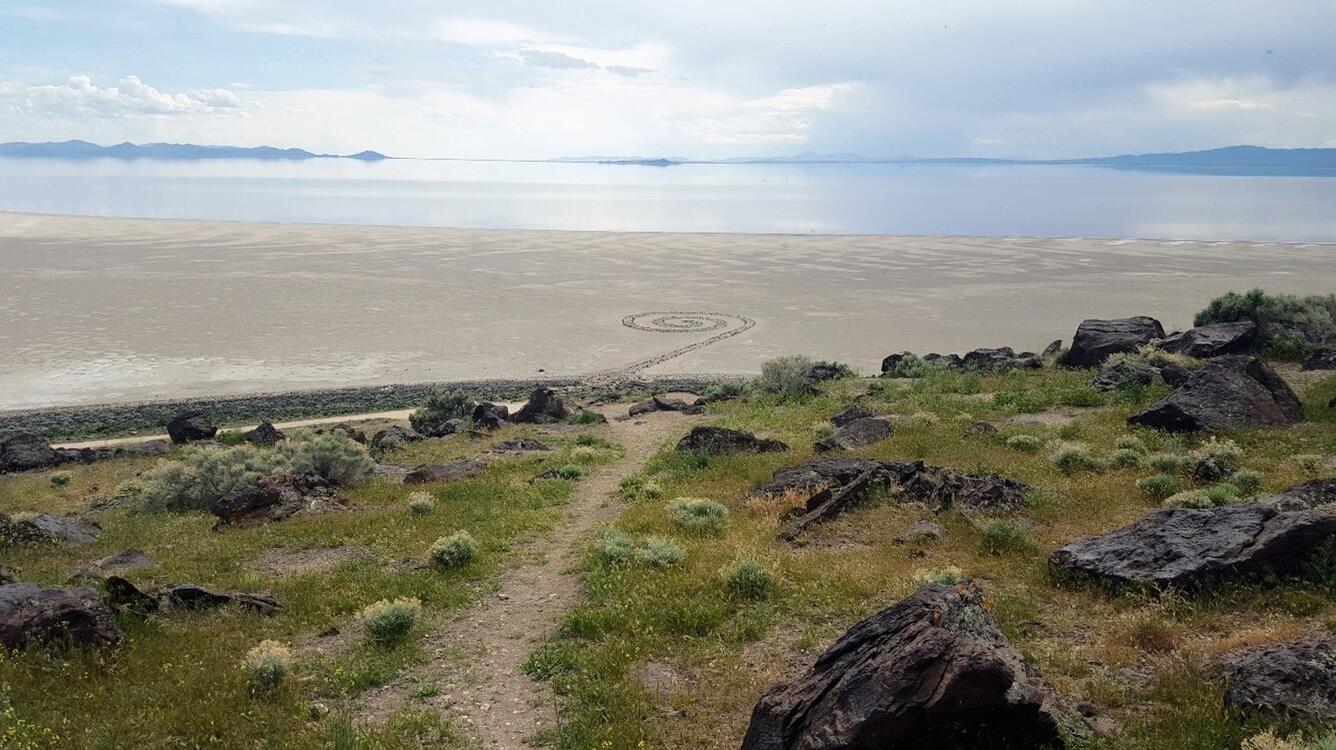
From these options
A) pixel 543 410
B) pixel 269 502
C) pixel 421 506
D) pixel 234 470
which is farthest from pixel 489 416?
pixel 421 506

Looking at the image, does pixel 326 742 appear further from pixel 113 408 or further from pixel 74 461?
pixel 113 408

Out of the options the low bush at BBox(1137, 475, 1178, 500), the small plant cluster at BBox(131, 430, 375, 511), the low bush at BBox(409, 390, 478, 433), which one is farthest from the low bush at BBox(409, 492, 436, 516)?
the low bush at BBox(409, 390, 478, 433)

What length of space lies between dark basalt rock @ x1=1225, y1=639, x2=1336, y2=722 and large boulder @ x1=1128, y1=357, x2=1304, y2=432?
499 inches

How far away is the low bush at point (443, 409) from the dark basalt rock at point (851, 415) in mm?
15750

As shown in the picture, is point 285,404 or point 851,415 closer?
point 851,415

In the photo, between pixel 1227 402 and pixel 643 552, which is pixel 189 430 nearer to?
pixel 643 552

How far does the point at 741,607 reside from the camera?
1174 centimetres

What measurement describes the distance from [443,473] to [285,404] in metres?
22.9

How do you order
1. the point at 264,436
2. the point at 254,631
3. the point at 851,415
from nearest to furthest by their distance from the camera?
1. the point at 254,631
2. the point at 851,415
3. the point at 264,436

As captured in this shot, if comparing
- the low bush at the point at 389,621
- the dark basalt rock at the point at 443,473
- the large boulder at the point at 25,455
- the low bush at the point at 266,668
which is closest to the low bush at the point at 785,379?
the dark basalt rock at the point at 443,473

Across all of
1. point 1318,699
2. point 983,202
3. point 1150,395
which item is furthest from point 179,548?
point 983,202

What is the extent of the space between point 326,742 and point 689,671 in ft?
12.9

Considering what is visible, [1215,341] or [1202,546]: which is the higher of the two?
[1215,341]

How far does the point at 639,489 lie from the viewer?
19422 mm
